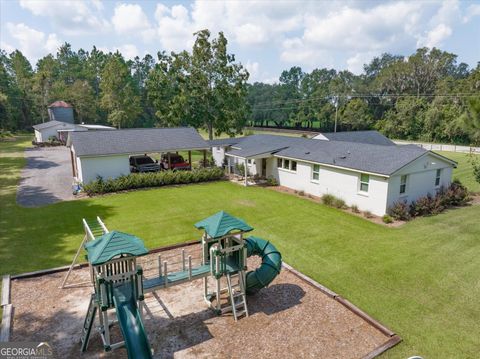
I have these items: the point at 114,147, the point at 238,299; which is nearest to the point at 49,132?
the point at 114,147

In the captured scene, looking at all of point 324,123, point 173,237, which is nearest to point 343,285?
point 173,237

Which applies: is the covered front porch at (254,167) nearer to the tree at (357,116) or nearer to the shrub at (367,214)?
the shrub at (367,214)

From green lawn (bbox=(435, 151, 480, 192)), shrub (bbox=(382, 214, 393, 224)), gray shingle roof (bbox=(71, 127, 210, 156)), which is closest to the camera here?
shrub (bbox=(382, 214, 393, 224))

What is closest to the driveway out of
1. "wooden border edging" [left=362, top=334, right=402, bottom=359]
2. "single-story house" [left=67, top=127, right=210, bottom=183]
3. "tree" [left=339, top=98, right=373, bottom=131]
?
"single-story house" [left=67, top=127, right=210, bottom=183]

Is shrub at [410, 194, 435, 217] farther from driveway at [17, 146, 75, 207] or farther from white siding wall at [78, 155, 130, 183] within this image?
driveway at [17, 146, 75, 207]

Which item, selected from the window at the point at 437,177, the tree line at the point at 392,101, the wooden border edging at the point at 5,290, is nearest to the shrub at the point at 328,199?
the window at the point at 437,177

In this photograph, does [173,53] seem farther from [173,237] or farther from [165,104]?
[173,237]
